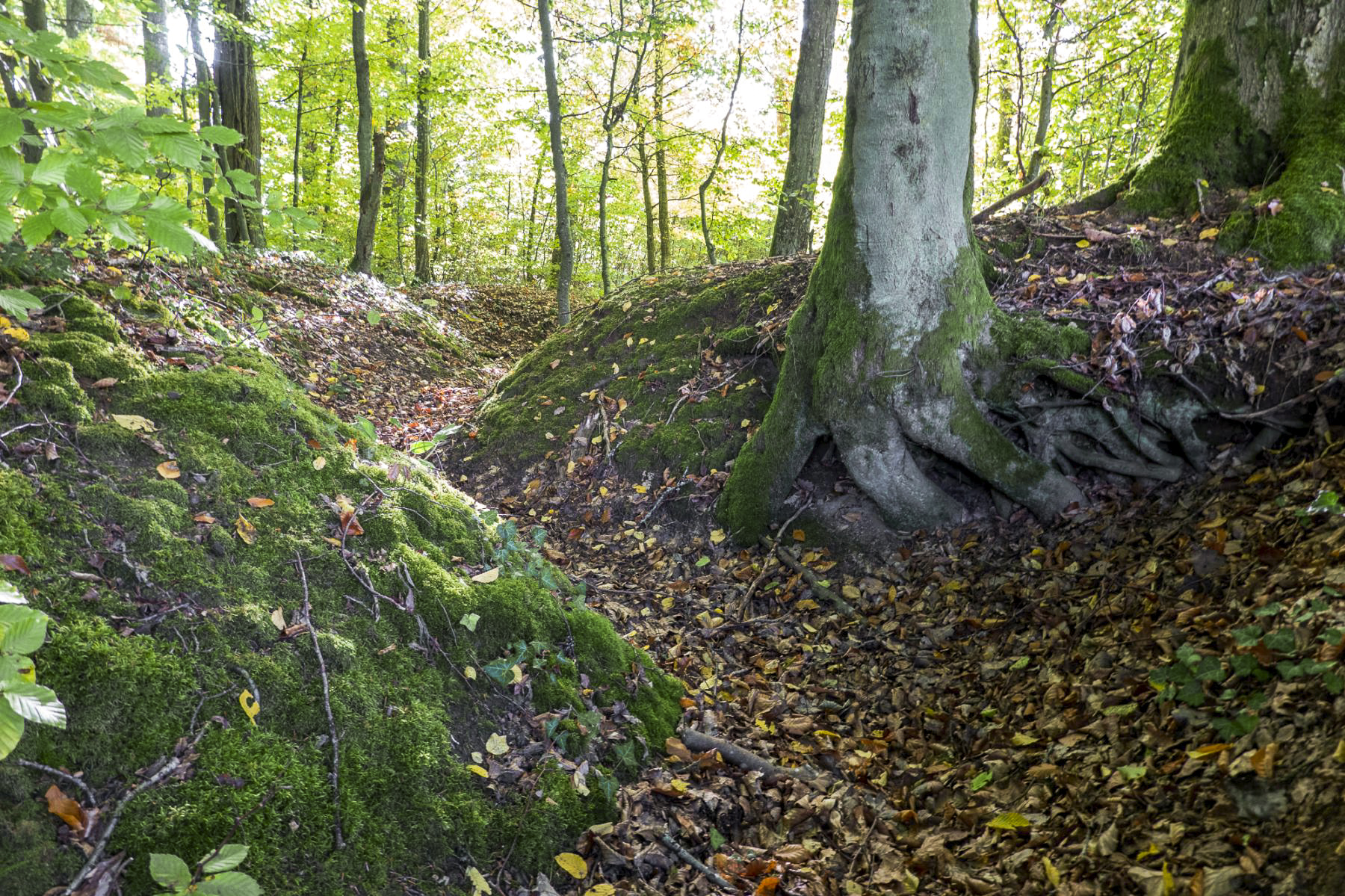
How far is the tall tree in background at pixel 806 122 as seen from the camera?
8.77 meters

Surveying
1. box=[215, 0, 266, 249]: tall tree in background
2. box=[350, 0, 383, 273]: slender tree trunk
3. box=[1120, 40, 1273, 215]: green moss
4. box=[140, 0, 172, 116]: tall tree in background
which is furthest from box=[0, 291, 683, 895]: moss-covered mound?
box=[350, 0, 383, 273]: slender tree trunk

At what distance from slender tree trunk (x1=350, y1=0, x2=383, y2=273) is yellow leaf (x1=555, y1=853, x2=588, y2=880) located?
41.0 feet

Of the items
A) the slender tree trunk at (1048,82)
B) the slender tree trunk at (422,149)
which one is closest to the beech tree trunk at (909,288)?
the slender tree trunk at (1048,82)

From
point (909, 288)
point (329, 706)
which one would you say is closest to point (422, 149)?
point (909, 288)

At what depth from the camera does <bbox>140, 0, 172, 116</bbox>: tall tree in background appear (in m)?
7.72

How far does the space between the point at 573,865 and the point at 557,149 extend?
11.2 meters

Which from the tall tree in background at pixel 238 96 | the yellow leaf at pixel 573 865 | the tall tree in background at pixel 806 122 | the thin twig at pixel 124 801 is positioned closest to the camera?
the thin twig at pixel 124 801

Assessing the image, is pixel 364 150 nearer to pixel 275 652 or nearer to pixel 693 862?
pixel 275 652

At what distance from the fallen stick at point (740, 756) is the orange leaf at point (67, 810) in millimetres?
2285

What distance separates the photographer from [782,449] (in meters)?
5.36

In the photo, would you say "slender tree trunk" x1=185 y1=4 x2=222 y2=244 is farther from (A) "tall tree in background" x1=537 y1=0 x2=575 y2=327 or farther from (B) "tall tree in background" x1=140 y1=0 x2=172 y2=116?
(A) "tall tree in background" x1=537 y1=0 x2=575 y2=327

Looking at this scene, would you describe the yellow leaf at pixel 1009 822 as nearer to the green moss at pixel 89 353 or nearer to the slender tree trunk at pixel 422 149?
the green moss at pixel 89 353

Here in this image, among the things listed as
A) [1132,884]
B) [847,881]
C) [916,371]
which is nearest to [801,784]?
[847,881]

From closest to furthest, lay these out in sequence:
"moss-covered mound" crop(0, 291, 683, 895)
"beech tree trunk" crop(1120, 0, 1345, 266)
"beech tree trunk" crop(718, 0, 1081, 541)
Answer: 1. "moss-covered mound" crop(0, 291, 683, 895)
2. "beech tree trunk" crop(718, 0, 1081, 541)
3. "beech tree trunk" crop(1120, 0, 1345, 266)
